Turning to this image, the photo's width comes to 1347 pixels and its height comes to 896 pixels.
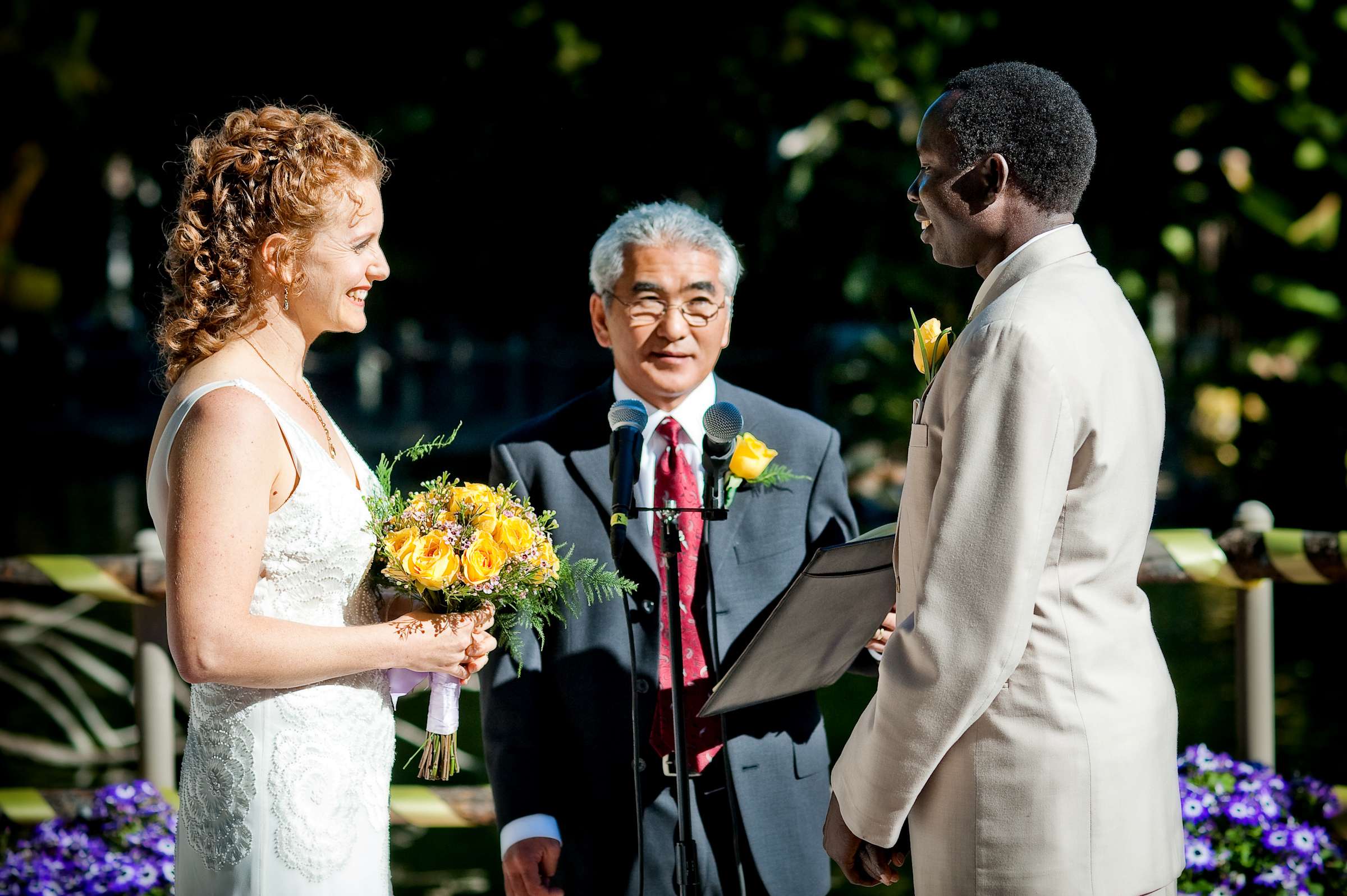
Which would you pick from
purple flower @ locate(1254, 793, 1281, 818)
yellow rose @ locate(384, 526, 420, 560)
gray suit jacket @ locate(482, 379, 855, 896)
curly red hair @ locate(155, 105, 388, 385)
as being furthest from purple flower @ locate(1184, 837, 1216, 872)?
curly red hair @ locate(155, 105, 388, 385)

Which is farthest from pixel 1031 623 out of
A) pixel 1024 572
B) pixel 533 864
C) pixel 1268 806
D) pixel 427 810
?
pixel 427 810

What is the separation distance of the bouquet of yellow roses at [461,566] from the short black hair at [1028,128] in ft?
3.55

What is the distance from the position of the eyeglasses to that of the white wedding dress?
88 centimetres

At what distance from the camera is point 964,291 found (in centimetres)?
1255

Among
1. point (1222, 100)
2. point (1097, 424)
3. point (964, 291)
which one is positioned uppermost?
point (1222, 100)

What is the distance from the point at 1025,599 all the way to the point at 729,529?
1.05 m

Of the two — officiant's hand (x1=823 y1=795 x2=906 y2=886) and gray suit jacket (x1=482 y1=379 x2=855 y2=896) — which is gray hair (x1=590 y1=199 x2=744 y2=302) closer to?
gray suit jacket (x1=482 y1=379 x2=855 y2=896)

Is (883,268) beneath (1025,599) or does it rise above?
above

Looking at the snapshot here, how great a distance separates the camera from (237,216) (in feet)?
8.10

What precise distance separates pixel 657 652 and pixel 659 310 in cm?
82

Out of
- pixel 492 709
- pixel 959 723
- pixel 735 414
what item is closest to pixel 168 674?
pixel 492 709

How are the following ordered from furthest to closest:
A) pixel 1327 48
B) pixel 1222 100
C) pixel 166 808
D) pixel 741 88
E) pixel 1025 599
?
pixel 741 88 < pixel 1222 100 < pixel 1327 48 < pixel 166 808 < pixel 1025 599

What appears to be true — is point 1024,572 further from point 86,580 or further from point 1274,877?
point 86,580

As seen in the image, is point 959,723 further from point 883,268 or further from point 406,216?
point 406,216
